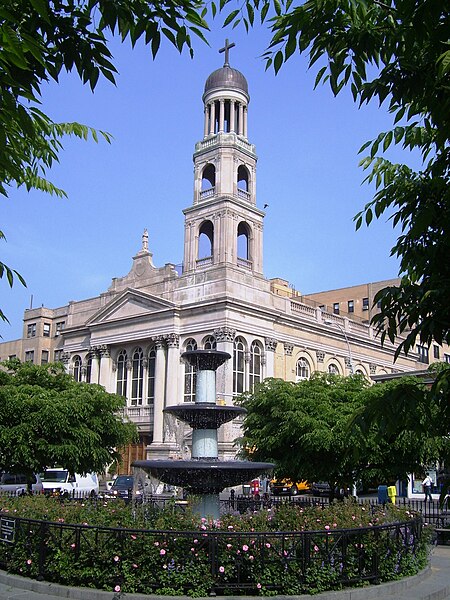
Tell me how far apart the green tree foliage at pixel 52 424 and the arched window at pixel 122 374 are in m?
22.3

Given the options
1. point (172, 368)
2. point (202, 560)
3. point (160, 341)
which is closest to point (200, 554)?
point (202, 560)

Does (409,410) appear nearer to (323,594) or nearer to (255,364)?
(323,594)

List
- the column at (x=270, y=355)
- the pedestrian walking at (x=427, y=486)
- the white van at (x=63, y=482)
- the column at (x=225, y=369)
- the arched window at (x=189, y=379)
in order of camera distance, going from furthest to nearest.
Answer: the column at (x=270, y=355) → the arched window at (x=189, y=379) → the column at (x=225, y=369) → the white van at (x=63, y=482) → the pedestrian walking at (x=427, y=486)

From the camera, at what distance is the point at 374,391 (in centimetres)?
2655

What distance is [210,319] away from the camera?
4697 centimetres

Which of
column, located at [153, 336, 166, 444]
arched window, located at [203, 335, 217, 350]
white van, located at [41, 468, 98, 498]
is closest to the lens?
white van, located at [41, 468, 98, 498]

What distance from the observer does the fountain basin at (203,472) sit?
511 inches

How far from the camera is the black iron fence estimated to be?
32.4 feet

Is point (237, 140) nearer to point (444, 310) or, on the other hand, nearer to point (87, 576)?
point (87, 576)

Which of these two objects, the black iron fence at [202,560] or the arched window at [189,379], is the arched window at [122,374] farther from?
the black iron fence at [202,560]

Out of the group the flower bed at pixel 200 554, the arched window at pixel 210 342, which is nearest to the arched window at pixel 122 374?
the arched window at pixel 210 342

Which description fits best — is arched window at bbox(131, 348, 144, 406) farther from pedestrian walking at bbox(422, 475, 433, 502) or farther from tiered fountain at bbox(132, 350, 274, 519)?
tiered fountain at bbox(132, 350, 274, 519)

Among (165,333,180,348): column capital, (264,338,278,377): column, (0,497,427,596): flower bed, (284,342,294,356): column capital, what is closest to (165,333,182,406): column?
(165,333,180,348): column capital

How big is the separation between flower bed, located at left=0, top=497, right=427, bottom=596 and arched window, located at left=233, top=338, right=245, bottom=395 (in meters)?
34.6
